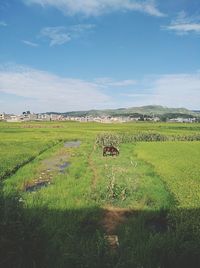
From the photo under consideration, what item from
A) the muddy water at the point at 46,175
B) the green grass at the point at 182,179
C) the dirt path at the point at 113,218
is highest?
the green grass at the point at 182,179

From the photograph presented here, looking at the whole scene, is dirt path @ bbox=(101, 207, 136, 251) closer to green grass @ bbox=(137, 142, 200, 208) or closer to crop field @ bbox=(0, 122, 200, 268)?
crop field @ bbox=(0, 122, 200, 268)

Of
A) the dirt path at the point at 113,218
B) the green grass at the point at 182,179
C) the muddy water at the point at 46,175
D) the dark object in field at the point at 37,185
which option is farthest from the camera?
the muddy water at the point at 46,175

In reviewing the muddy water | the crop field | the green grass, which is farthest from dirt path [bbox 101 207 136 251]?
the muddy water

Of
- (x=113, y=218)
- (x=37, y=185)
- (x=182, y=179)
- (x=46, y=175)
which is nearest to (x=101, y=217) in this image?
(x=113, y=218)

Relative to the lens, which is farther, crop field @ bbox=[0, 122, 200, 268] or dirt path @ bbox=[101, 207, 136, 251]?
dirt path @ bbox=[101, 207, 136, 251]

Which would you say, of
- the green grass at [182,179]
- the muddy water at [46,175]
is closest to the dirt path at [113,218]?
the green grass at [182,179]

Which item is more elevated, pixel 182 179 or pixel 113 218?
pixel 182 179

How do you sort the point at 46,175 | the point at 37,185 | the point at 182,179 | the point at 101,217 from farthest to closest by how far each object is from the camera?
the point at 46,175, the point at 182,179, the point at 37,185, the point at 101,217

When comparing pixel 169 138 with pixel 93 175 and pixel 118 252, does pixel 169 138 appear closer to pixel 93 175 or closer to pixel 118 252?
pixel 93 175

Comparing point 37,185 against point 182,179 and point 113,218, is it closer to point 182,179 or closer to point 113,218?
point 113,218

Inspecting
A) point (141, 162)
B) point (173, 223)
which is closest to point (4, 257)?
point (173, 223)

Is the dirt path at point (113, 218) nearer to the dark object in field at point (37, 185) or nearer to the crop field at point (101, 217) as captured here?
the crop field at point (101, 217)

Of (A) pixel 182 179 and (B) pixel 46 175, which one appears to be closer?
(A) pixel 182 179

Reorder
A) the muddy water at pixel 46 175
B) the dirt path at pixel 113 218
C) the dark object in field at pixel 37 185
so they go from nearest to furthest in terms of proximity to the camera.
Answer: the dirt path at pixel 113 218 → the dark object in field at pixel 37 185 → the muddy water at pixel 46 175
